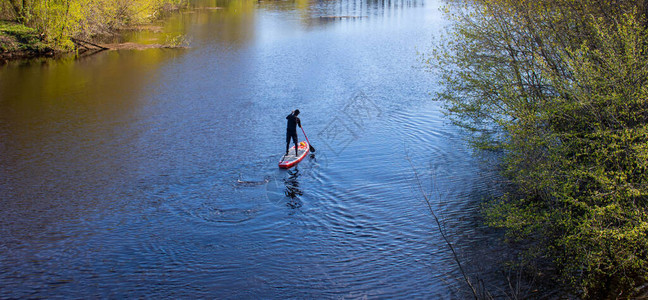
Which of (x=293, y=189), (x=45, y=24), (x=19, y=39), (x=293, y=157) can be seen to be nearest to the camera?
(x=293, y=189)

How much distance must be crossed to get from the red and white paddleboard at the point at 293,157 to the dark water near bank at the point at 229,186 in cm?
42

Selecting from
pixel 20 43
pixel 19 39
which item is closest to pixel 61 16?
pixel 20 43

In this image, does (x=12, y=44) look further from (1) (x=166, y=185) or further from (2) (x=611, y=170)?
(2) (x=611, y=170)

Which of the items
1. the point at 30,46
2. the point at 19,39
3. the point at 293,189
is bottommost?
the point at 293,189

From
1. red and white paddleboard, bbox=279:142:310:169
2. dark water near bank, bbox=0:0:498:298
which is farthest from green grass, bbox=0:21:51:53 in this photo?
red and white paddleboard, bbox=279:142:310:169

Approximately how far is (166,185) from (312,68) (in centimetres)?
2141

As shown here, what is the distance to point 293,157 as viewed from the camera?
20.7 meters

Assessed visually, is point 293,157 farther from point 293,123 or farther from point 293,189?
point 293,189

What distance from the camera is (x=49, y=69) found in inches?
1540

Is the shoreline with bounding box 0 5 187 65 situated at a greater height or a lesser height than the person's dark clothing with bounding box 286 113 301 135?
greater

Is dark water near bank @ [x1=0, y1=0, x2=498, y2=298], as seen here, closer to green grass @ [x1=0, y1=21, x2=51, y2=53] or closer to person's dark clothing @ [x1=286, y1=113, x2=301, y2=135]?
person's dark clothing @ [x1=286, y1=113, x2=301, y2=135]

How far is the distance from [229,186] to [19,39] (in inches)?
1320

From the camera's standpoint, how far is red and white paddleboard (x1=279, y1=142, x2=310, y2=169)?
65.7 feet

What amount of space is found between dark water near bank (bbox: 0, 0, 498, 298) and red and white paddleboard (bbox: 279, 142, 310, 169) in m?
0.42
